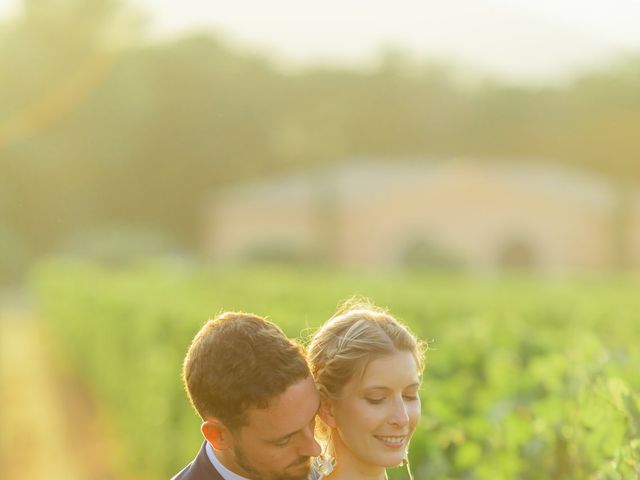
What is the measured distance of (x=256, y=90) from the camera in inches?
2650

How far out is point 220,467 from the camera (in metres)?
2.16

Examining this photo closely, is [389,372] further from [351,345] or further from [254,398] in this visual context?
[254,398]

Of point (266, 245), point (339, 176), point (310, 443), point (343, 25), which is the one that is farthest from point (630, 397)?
point (343, 25)

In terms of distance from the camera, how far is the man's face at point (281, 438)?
2072mm

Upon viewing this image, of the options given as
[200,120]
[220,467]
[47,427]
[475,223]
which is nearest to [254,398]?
[220,467]

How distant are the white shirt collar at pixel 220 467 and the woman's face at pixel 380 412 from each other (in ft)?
0.73

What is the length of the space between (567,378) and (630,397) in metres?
1.38

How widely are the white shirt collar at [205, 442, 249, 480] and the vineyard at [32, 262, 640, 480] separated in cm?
70

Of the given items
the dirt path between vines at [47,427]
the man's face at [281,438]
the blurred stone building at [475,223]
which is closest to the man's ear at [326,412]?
the man's face at [281,438]

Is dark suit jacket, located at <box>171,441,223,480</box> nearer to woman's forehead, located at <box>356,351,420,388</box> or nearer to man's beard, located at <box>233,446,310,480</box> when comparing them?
man's beard, located at <box>233,446,310,480</box>

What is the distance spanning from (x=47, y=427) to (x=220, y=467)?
13.0 meters

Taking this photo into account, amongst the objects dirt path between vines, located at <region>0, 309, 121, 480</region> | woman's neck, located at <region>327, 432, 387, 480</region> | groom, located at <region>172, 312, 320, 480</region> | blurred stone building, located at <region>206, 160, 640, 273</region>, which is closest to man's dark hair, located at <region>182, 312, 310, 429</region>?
groom, located at <region>172, 312, 320, 480</region>

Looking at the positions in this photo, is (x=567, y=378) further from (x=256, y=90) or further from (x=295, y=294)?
(x=256, y=90)

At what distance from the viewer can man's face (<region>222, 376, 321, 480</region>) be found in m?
2.07
